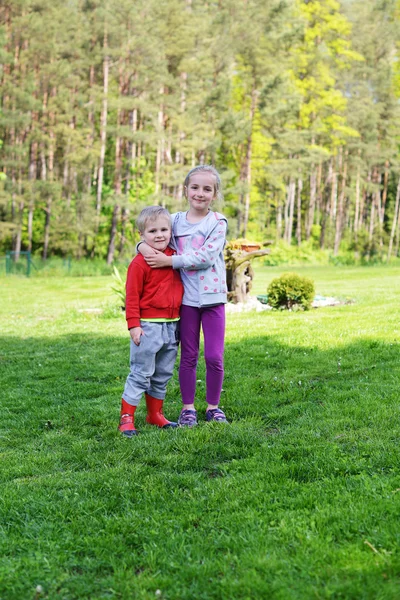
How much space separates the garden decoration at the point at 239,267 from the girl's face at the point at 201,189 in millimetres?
7266

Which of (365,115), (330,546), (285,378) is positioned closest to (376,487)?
(330,546)

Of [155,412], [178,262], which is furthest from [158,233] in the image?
[155,412]

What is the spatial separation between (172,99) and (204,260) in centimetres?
2594

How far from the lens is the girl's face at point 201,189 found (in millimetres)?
4031

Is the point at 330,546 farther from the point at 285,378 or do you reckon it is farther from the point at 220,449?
the point at 285,378

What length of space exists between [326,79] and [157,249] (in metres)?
30.0

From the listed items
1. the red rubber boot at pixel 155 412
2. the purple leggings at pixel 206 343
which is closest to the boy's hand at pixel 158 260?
the purple leggings at pixel 206 343

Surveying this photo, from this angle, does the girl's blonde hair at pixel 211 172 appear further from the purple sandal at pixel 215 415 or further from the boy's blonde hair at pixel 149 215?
the purple sandal at pixel 215 415

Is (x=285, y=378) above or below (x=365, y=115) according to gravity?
below

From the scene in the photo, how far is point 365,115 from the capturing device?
33281 millimetres

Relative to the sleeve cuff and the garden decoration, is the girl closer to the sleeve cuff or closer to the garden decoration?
the sleeve cuff

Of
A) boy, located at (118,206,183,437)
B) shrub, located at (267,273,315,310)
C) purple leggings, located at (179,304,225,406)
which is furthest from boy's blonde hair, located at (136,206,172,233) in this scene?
shrub, located at (267,273,315,310)

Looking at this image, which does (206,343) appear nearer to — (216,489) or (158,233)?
(158,233)

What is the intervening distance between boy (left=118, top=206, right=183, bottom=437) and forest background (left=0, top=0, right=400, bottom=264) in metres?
21.9
